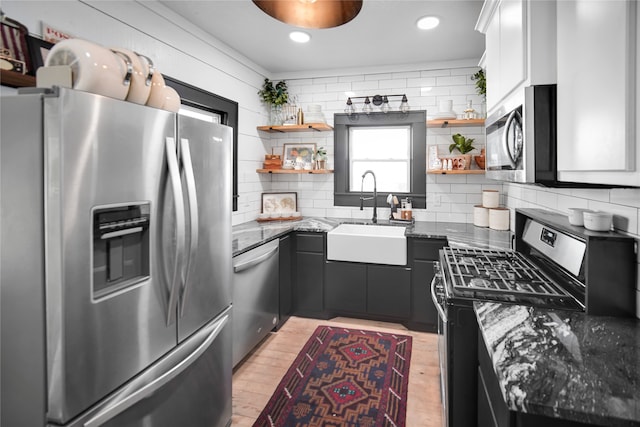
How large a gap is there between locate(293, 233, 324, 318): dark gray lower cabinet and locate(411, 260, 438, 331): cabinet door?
0.83 metres

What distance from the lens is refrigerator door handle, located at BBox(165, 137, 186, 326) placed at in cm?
145

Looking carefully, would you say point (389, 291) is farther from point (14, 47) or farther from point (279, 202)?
point (14, 47)

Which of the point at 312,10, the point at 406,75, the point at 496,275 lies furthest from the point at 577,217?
the point at 406,75

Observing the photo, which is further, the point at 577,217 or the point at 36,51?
the point at 36,51

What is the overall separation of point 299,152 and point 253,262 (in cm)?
188

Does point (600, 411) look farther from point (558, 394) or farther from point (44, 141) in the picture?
point (44, 141)

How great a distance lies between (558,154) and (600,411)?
3.16ft

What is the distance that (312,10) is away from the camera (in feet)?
5.24

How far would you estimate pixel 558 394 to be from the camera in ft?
2.82

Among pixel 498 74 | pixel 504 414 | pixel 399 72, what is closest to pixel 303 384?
pixel 504 414

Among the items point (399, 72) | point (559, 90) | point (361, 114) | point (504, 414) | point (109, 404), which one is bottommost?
point (109, 404)

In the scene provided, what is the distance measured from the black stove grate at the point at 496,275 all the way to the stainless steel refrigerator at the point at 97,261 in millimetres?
1228

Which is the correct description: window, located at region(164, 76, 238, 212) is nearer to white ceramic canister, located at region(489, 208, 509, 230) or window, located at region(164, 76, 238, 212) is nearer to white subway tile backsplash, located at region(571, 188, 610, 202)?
white ceramic canister, located at region(489, 208, 509, 230)

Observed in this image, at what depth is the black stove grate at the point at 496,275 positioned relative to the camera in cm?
154
